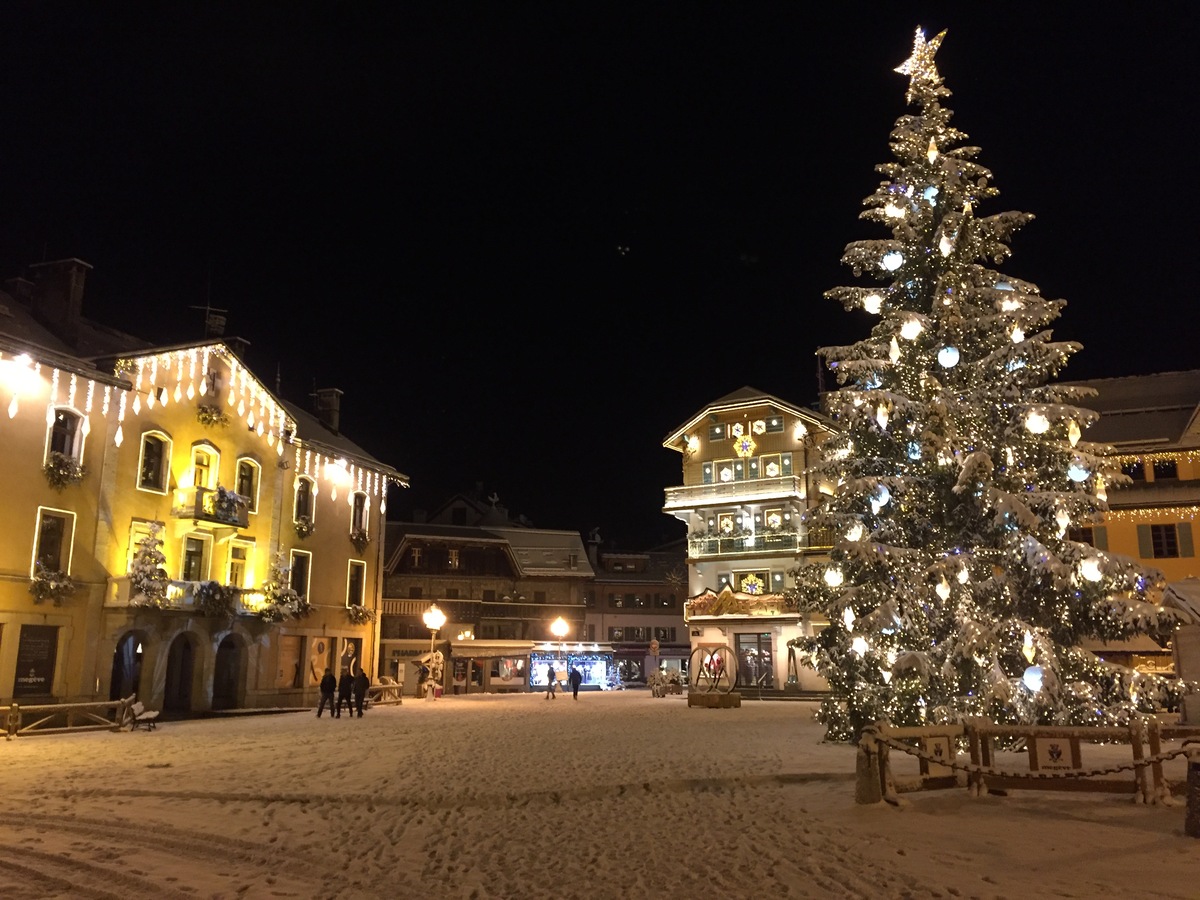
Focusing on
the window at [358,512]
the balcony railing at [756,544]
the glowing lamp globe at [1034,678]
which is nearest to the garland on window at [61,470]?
the window at [358,512]

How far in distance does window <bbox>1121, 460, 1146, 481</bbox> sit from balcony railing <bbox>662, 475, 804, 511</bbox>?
16227 millimetres

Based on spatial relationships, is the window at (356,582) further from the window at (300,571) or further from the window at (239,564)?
the window at (239,564)

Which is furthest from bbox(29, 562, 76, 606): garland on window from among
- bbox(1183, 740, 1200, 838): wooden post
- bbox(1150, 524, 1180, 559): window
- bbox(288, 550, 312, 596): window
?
bbox(1150, 524, 1180, 559): window

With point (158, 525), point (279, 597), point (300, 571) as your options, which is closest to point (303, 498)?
point (300, 571)

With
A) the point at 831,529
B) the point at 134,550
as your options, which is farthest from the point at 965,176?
the point at 134,550

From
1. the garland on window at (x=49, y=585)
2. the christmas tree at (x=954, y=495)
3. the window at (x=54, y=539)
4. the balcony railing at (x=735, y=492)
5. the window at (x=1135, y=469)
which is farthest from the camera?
the balcony railing at (x=735, y=492)

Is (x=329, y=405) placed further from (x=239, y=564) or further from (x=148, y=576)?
(x=148, y=576)

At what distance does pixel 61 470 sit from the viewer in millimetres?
25938

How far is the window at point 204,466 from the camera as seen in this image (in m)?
31.6

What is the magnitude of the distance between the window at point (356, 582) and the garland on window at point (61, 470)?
14.7 meters

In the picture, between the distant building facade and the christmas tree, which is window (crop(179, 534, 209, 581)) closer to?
the distant building facade

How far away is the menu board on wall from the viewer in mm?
24484

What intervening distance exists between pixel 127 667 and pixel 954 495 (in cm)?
2790

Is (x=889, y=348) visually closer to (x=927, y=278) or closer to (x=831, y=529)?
(x=927, y=278)
